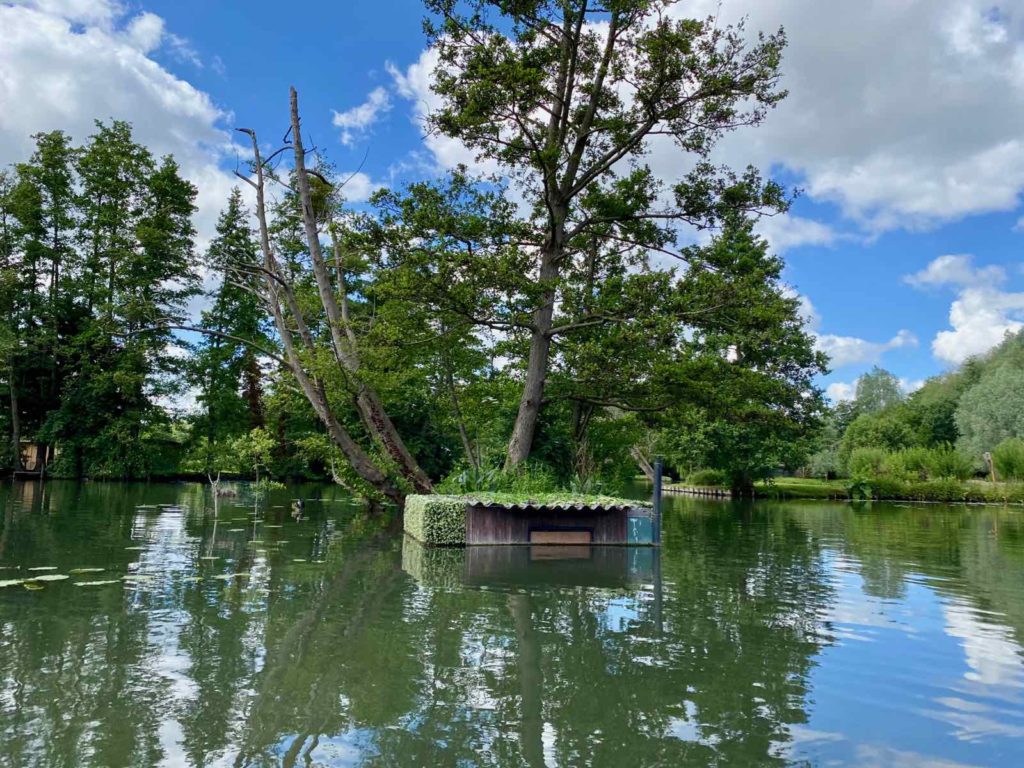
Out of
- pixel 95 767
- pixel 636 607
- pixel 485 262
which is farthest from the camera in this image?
pixel 485 262

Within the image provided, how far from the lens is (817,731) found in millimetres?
4148

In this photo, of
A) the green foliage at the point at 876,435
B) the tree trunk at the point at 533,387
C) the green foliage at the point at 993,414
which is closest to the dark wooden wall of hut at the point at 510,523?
the tree trunk at the point at 533,387

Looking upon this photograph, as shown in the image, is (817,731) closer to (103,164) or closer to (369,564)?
(369,564)

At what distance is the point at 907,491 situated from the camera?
34.7 m

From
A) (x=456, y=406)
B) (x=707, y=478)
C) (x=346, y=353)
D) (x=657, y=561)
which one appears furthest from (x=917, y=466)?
(x=346, y=353)

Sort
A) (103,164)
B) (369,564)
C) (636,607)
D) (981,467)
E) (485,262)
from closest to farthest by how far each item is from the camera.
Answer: (636,607) → (369,564) → (485,262) → (103,164) → (981,467)

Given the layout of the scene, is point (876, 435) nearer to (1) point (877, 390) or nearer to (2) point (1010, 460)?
(2) point (1010, 460)

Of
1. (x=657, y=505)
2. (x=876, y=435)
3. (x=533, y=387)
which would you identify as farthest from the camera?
(x=876, y=435)

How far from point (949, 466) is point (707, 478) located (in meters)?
11.9

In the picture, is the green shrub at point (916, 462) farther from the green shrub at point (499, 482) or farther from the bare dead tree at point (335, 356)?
the bare dead tree at point (335, 356)

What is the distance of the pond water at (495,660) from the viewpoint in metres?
3.82

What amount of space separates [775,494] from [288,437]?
960 inches

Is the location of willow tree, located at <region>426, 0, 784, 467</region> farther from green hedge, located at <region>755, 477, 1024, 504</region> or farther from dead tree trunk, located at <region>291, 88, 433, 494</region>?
green hedge, located at <region>755, 477, 1024, 504</region>

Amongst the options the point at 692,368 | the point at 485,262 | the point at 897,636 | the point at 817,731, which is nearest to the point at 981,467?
the point at 692,368
